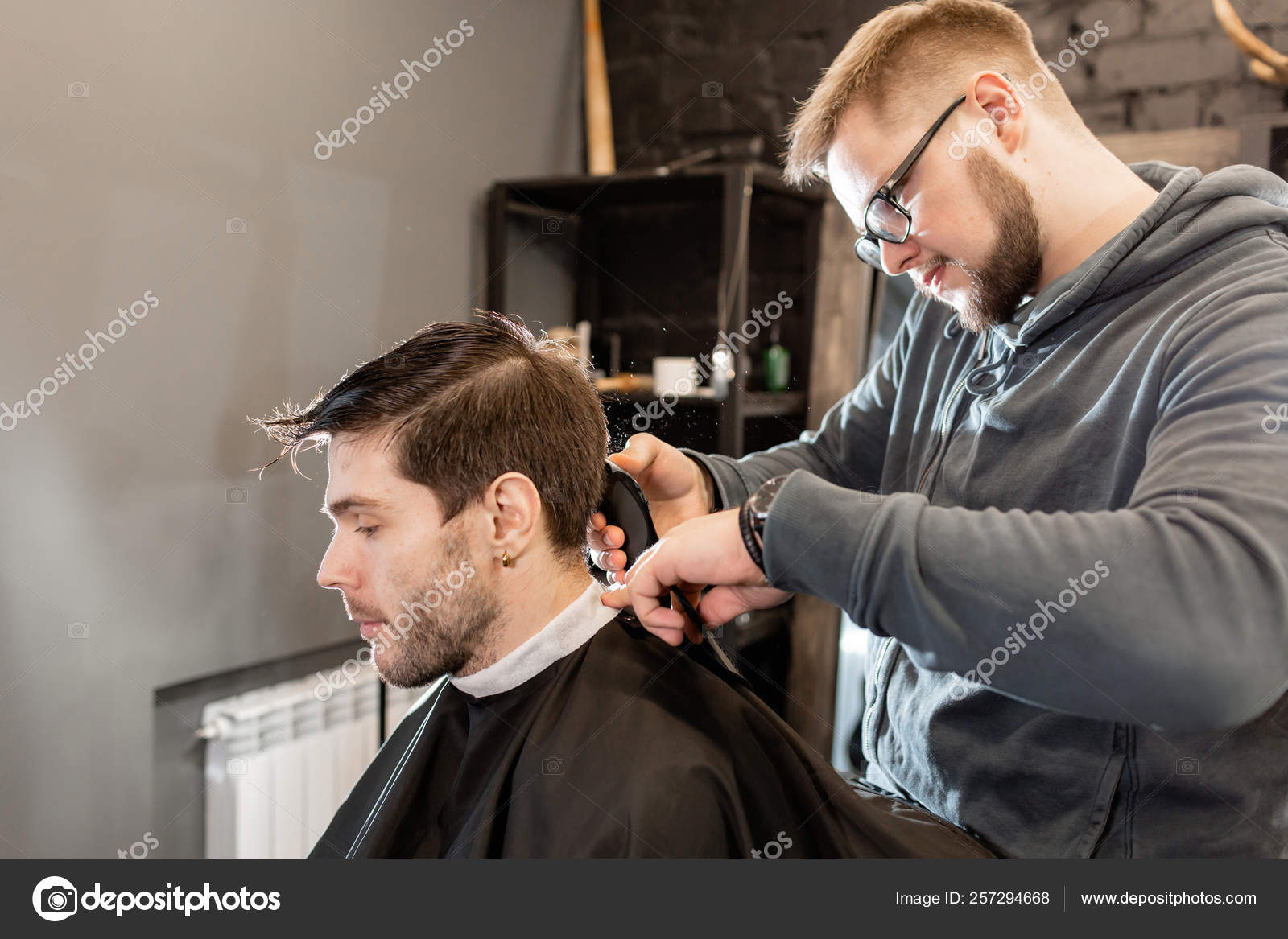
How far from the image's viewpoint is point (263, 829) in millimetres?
2594

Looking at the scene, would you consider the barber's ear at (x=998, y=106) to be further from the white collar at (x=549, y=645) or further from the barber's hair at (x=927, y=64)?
the white collar at (x=549, y=645)

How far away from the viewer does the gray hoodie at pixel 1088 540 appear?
3.07ft

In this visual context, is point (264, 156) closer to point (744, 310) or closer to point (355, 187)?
point (355, 187)

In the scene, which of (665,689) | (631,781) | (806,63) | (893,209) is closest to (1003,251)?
(893,209)

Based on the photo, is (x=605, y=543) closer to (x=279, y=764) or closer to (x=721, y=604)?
(x=721, y=604)

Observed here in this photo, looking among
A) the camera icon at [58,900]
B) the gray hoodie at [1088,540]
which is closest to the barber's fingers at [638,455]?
the gray hoodie at [1088,540]

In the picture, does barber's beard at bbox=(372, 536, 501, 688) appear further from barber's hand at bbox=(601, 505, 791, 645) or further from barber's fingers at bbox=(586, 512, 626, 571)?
barber's hand at bbox=(601, 505, 791, 645)

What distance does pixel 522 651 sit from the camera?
1.52 metres

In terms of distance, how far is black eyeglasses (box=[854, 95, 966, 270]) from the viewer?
56.8 inches

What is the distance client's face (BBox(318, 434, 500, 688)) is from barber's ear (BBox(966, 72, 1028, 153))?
2.95 ft

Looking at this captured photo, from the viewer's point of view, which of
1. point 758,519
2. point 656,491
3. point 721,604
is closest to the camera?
point 758,519

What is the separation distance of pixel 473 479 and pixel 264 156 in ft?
5.21

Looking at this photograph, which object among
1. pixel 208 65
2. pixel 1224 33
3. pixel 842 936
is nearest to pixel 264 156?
pixel 208 65

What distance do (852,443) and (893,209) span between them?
0.51m
